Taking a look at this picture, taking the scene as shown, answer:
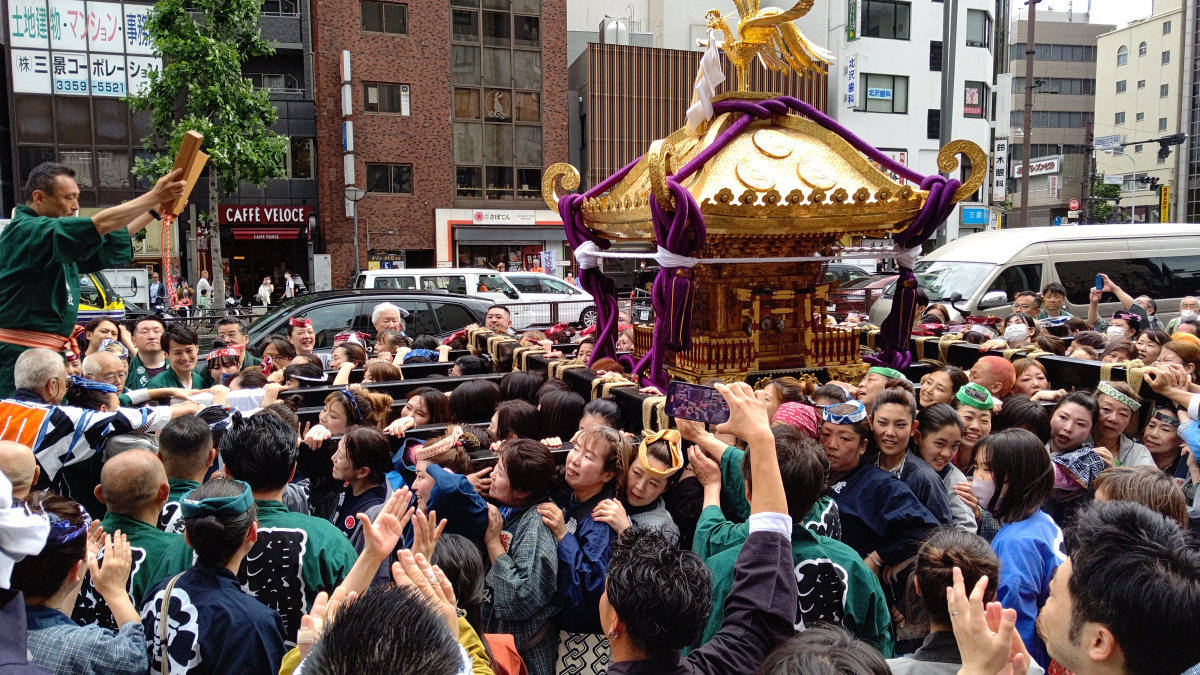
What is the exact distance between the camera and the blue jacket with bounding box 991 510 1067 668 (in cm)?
255

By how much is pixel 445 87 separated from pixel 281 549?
80.4ft

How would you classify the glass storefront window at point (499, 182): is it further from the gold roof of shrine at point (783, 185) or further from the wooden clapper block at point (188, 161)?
the wooden clapper block at point (188, 161)

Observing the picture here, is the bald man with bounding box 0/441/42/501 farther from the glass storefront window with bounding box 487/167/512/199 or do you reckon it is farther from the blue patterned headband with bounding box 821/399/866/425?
the glass storefront window with bounding box 487/167/512/199

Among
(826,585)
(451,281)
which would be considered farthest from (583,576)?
(451,281)

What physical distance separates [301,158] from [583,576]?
25.9 metres

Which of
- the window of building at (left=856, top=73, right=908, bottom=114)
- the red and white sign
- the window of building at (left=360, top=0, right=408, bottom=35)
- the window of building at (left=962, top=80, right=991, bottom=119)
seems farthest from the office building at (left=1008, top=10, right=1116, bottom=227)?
the red and white sign

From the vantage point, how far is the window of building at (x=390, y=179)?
2522cm

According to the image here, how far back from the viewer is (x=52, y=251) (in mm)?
3652

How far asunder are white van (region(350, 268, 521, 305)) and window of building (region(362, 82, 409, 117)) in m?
11.2

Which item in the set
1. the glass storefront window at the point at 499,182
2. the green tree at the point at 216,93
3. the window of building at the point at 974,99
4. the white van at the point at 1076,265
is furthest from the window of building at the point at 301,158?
the window of building at the point at 974,99

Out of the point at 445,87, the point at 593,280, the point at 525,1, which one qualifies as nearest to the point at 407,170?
the point at 445,87

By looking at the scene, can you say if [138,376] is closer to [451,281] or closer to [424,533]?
[424,533]

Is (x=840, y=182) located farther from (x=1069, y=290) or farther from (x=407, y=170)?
(x=407, y=170)

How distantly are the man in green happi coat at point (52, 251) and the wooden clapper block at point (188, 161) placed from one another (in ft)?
0.24
